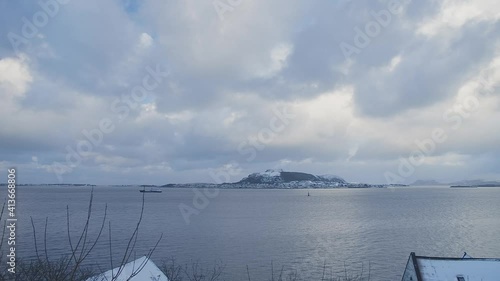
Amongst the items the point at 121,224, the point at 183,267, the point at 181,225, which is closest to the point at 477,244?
the point at 183,267

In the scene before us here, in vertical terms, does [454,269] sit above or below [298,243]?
above

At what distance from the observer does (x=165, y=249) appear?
5503cm

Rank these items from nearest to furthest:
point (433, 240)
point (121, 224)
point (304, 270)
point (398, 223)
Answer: point (304, 270), point (433, 240), point (121, 224), point (398, 223)

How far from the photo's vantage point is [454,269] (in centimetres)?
2600

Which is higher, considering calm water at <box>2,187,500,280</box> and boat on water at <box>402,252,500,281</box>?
boat on water at <box>402,252,500,281</box>

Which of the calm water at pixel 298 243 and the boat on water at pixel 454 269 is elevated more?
the boat on water at pixel 454 269

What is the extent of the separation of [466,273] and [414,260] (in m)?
3.36

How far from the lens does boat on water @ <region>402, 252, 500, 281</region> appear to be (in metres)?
25.8

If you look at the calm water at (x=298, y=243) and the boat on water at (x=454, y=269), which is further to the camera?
the calm water at (x=298, y=243)

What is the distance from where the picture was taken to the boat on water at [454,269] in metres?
25.8

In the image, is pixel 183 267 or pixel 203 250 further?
pixel 203 250

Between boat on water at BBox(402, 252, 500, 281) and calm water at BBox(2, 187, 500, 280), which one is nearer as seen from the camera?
boat on water at BBox(402, 252, 500, 281)

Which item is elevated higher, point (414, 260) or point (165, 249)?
point (414, 260)

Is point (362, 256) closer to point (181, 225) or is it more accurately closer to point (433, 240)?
point (433, 240)
